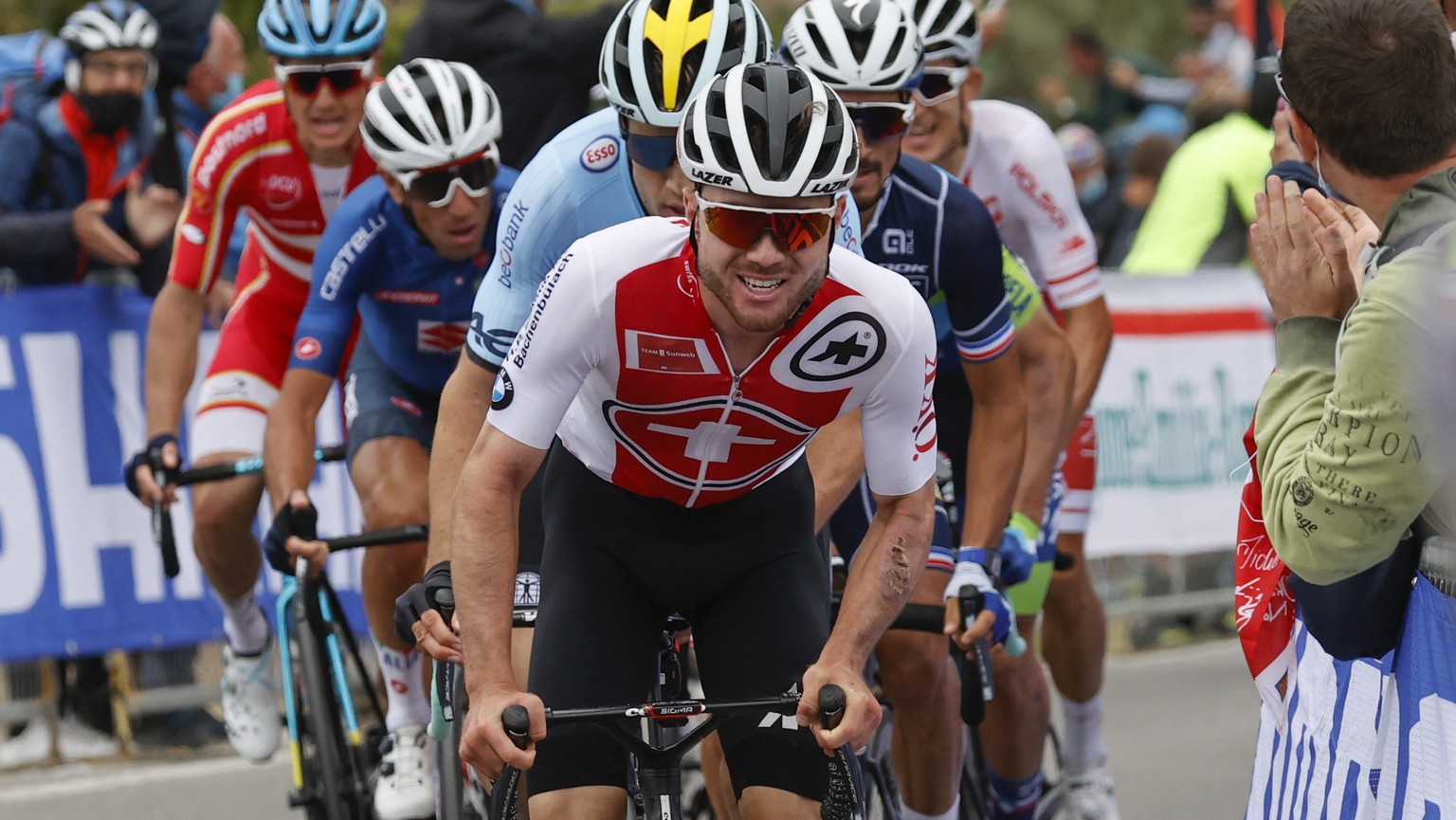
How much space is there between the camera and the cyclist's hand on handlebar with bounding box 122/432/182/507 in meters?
6.39

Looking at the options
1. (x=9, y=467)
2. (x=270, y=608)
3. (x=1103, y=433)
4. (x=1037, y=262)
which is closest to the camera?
(x=1037, y=262)

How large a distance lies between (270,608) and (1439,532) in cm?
626

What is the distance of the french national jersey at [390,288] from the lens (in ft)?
19.6

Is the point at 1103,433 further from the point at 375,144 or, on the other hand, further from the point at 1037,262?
the point at 375,144

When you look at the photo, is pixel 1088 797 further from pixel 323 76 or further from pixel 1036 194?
pixel 323 76

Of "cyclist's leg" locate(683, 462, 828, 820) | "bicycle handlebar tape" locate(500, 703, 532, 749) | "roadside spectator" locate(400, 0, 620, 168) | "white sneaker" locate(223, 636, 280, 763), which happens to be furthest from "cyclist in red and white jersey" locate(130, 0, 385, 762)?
"bicycle handlebar tape" locate(500, 703, 532, 749)

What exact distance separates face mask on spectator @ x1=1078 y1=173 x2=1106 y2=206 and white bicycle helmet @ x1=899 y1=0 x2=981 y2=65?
26.2ft

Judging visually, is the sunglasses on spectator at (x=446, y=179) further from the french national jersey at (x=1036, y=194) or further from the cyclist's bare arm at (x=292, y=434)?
the french national jersey at (x=1036, y=194)

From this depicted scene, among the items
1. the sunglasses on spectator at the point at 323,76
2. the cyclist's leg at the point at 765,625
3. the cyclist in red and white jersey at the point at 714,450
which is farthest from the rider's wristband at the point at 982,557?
the sunglasses on spectator at the point at 323,76

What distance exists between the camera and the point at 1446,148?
3.23 m

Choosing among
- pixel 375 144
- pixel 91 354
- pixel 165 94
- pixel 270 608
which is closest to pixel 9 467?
pixel 91 354

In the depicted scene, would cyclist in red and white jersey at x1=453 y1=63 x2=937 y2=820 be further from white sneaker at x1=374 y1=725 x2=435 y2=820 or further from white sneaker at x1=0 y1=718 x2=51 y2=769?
white sneaker at x1=0 y1=718 x2=51 y2=769

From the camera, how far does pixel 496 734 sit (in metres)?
3.57

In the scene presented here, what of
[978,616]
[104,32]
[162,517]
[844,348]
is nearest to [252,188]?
[162,517]
